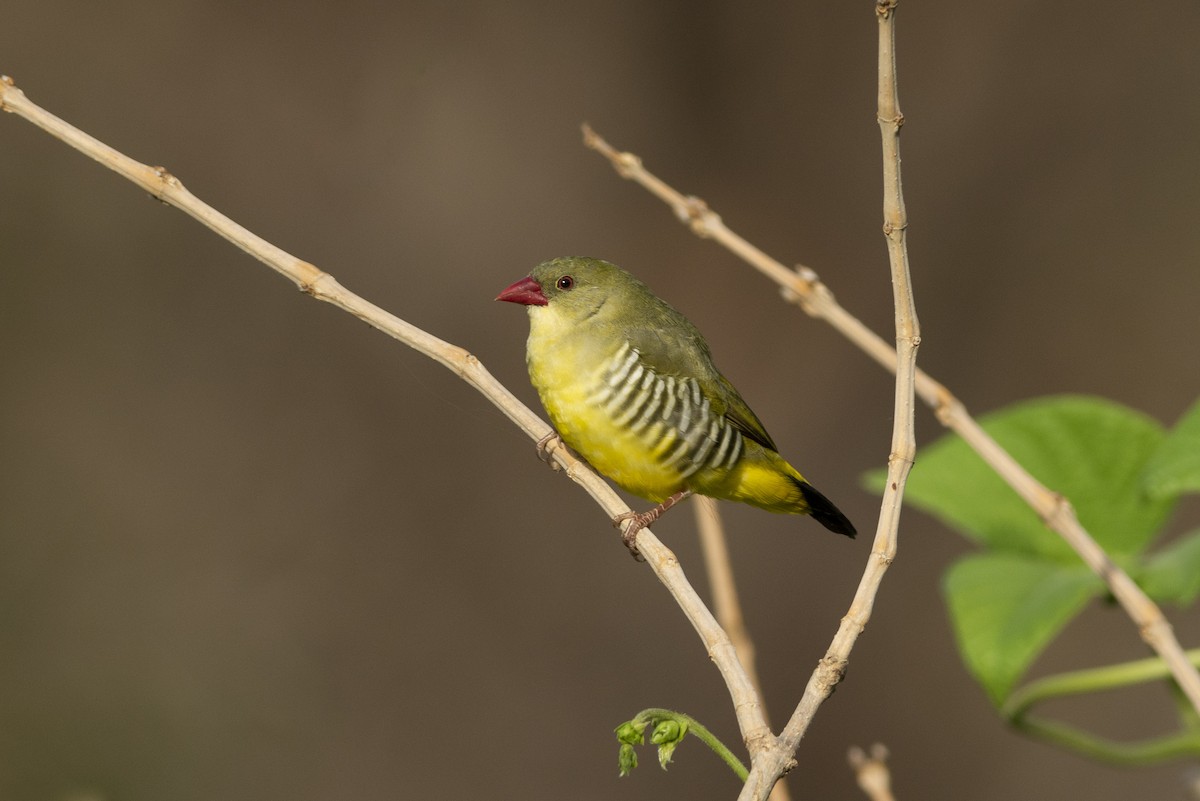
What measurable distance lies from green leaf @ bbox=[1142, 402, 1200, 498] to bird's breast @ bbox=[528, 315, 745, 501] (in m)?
1.35

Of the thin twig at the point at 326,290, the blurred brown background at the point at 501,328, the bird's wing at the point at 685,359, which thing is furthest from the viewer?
the blurred brown background at the point at 501,328

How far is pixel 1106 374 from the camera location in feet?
22.2

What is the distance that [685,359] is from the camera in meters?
3.50

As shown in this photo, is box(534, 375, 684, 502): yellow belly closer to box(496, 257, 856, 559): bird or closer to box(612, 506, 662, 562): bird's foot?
box(496, 257, 856, 559): bird

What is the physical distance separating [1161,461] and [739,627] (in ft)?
2.57

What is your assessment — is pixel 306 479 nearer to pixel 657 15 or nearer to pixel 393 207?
pixel 393 207

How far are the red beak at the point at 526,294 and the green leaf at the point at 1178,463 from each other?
1.78 meters

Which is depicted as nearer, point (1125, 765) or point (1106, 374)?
point (1125, 765)

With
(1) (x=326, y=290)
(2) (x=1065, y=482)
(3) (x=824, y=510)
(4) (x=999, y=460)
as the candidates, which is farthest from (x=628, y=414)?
(4) (x=999, y=460)

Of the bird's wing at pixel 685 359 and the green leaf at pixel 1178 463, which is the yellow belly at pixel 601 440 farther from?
the green leaf at pixel 1178 463

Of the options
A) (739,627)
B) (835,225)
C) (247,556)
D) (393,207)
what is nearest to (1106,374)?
(835,225)

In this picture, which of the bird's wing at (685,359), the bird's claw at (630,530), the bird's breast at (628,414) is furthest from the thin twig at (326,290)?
the bird's wing at (685,359)

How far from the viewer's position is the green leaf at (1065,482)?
2701 mm

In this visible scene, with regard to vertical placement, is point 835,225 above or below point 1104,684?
above
